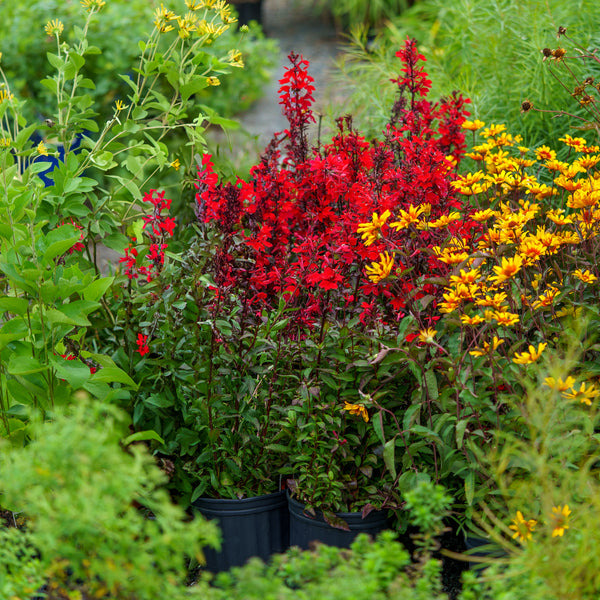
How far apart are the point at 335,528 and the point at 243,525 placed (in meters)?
0.28

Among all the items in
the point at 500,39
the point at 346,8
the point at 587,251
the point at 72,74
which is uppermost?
the point at 346,8

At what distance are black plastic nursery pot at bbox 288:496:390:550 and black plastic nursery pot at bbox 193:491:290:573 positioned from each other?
0.34 feet

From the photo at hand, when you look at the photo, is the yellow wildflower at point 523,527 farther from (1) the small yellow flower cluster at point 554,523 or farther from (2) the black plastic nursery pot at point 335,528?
(2) the black plastic nursery pot at point 335,528

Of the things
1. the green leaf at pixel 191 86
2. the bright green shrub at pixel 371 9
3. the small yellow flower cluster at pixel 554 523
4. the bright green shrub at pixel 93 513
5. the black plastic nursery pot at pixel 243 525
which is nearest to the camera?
the bright green shrub at pixel 93 513

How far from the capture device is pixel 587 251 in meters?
1.96

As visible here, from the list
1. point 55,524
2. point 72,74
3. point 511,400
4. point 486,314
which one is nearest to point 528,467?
point 511,400

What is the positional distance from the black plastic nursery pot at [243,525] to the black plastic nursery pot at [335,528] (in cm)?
10

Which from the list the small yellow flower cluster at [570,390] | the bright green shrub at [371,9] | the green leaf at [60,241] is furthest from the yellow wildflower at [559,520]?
the bright green shrub at [371,9]

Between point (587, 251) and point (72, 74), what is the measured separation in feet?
5.04

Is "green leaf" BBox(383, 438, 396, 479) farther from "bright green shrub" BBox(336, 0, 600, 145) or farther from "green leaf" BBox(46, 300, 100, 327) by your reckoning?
"bright green shrub" BBox(336, 0, 600, 145)

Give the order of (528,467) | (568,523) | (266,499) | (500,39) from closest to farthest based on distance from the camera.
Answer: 1. (568,523)
2. (528,467)
3. (266,499)
4. (500,39)

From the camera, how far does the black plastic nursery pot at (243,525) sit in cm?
202

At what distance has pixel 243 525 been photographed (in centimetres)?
204

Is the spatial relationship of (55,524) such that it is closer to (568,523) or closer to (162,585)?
(162,585)
